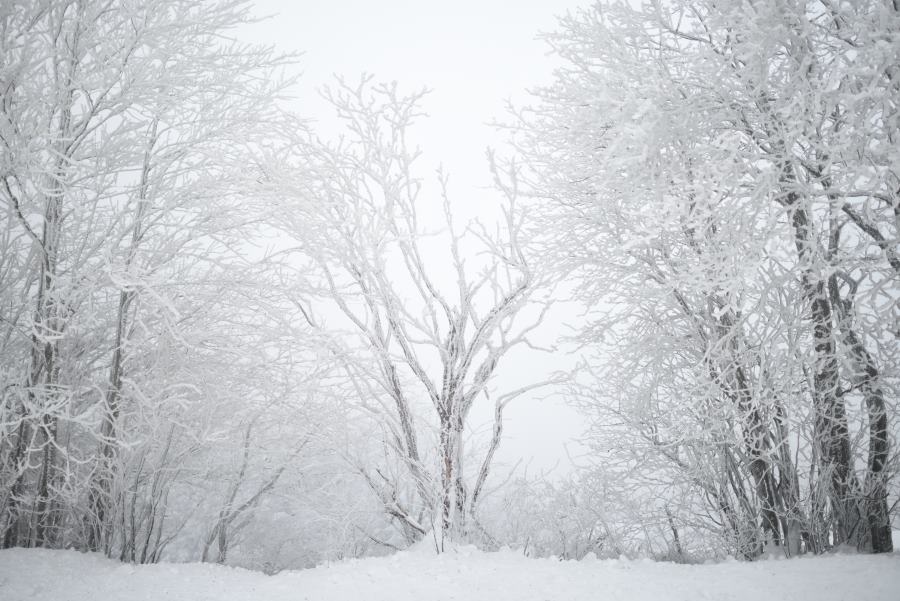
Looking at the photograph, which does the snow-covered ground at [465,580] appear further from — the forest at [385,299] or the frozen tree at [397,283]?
the frozen tree at [397,283]

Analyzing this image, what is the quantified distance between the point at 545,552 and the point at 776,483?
7.91 ft

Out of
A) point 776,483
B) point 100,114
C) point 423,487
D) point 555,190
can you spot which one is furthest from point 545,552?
point 100,114

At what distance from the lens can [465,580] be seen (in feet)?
11.8

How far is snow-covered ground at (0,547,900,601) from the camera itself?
3121 millimetres

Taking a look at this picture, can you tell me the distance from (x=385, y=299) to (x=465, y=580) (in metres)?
2.81

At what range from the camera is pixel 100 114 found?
5051mm

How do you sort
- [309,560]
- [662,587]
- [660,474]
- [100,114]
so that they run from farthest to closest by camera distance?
[309,560], [660,474], [100,114], [662,587]

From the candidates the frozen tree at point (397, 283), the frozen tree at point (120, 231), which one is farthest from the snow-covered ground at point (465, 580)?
the frozen tree at point (397, 283)

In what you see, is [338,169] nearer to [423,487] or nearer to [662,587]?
[423,487]

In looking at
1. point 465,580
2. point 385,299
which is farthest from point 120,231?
point 465,580

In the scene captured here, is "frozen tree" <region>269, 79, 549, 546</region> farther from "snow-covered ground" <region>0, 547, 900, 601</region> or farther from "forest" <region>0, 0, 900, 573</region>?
"snow-covered ground" <region>0, 547, 900, 601</region>

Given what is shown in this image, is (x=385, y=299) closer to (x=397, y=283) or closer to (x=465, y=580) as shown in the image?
(x=397, y=283)

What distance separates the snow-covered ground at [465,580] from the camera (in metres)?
3.12

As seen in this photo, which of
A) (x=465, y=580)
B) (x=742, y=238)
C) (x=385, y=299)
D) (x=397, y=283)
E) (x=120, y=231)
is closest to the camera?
(x=742, y=238)
